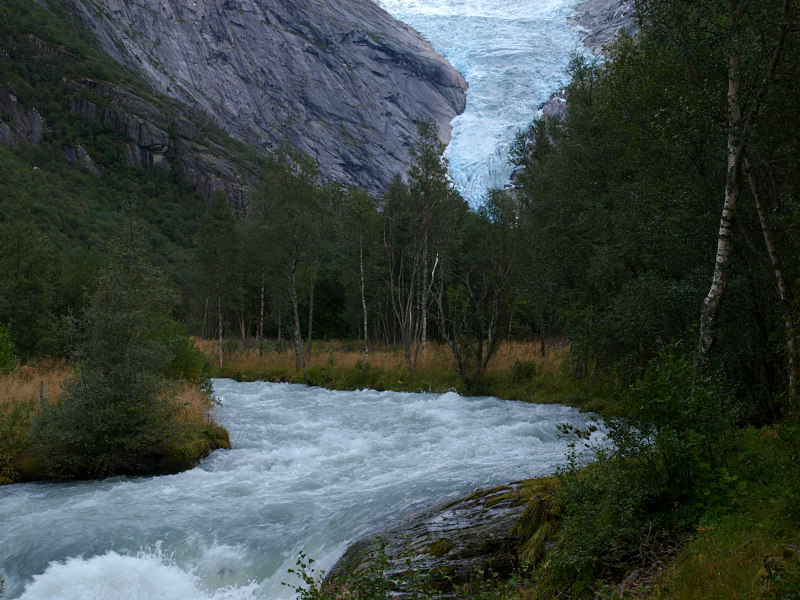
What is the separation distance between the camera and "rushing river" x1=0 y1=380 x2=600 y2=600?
291 inches

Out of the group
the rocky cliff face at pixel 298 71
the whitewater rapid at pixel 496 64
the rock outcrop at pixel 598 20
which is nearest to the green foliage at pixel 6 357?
the whitewater rapid at pixel 496 64

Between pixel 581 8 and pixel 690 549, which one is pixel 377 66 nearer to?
pixel 581 8

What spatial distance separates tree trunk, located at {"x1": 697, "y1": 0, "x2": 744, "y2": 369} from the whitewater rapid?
89.4m

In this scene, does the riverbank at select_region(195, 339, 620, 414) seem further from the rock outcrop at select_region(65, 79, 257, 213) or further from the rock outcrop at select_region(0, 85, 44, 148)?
the rock outcrop at select_region(0, 85, 44, 148)

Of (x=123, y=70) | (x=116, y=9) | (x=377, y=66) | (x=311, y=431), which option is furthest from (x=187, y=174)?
(x=311, y=431)

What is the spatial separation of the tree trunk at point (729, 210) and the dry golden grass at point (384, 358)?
1473 cm

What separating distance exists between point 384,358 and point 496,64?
12796 cm

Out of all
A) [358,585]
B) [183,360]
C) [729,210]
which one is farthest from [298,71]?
[358,585]

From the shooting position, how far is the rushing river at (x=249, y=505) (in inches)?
291

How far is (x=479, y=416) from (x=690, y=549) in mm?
13189

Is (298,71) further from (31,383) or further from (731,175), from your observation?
(731,175)

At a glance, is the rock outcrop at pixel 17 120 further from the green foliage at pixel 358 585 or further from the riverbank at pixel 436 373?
the green foliage at pixel 358 585

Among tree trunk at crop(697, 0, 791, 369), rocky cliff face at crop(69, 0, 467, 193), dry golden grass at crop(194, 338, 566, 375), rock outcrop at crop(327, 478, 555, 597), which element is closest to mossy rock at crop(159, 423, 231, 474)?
rock outcrop at crop(327, 478, 555, 597)

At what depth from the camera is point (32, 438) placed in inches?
461
